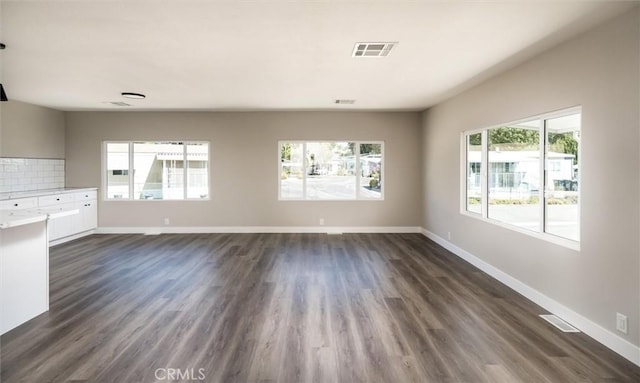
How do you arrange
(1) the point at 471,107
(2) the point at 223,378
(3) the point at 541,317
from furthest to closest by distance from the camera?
(1) the point at 471,107 < (3) the point at 541,317 < (2) the point at 223,378

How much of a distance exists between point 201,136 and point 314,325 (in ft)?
17.9

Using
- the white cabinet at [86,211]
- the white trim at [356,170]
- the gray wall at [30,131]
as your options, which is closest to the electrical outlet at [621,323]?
the white trim at [356,170]

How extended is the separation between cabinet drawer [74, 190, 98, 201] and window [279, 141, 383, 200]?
13.4ft

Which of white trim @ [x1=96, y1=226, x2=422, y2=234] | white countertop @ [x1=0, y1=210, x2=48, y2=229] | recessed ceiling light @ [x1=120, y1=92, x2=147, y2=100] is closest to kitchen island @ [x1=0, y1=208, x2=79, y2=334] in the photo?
white countertop @ [x1=0, y1=210, x2=48, y2=229]

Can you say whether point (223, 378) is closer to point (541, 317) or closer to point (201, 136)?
point (541, 317)

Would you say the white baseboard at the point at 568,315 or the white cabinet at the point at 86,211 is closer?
the white baseboard at the point at 568,315

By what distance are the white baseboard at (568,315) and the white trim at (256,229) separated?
2319 millimetres

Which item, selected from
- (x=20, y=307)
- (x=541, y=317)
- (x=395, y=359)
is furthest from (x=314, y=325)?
(x=20, y=307)

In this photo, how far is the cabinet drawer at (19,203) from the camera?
186 inches

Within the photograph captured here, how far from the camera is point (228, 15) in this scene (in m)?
2.60

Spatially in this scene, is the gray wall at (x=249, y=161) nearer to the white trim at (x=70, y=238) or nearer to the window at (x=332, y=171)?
the window at (x=332, y=171)

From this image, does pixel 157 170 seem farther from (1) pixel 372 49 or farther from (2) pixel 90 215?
(1) pixel 372 49

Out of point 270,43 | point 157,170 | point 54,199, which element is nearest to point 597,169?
point 270,43

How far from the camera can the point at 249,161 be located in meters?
7.01
